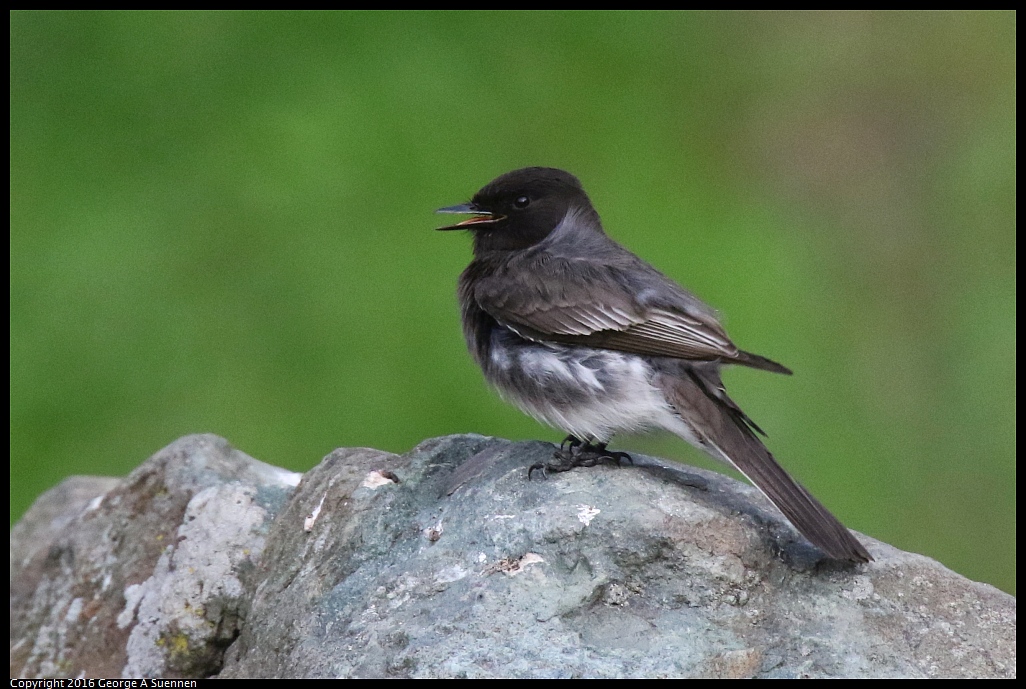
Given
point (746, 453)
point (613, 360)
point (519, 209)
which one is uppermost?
point (519, 209)

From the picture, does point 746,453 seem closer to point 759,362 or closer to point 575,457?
point 759,362

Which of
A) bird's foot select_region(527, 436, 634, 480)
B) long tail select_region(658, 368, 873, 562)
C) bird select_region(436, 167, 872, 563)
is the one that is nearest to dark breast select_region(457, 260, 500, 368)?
bird select_region(436, 167, 872, 563)

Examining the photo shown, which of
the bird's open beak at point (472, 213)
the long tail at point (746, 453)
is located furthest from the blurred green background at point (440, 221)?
the long tail at point (746, 453)

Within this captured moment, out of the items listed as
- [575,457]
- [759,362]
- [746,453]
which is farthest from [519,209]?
[746,453]

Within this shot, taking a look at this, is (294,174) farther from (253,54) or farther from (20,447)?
Result: (20,447)

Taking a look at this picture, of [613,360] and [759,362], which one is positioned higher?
[613,360]

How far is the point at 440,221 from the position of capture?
9398 millimetres

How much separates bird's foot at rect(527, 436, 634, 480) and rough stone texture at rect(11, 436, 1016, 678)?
0.26ft

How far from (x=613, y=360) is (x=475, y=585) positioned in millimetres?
1227

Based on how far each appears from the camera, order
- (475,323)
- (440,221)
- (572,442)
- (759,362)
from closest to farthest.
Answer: (759,362) → (572,442) → (475,323) → (440,221)

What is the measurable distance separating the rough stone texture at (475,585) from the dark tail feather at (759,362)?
49cm

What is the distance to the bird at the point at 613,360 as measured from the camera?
15.9ft

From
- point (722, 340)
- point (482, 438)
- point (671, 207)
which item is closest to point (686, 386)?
point (722, 340)

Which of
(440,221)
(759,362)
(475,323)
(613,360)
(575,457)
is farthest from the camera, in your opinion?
(440,221)
